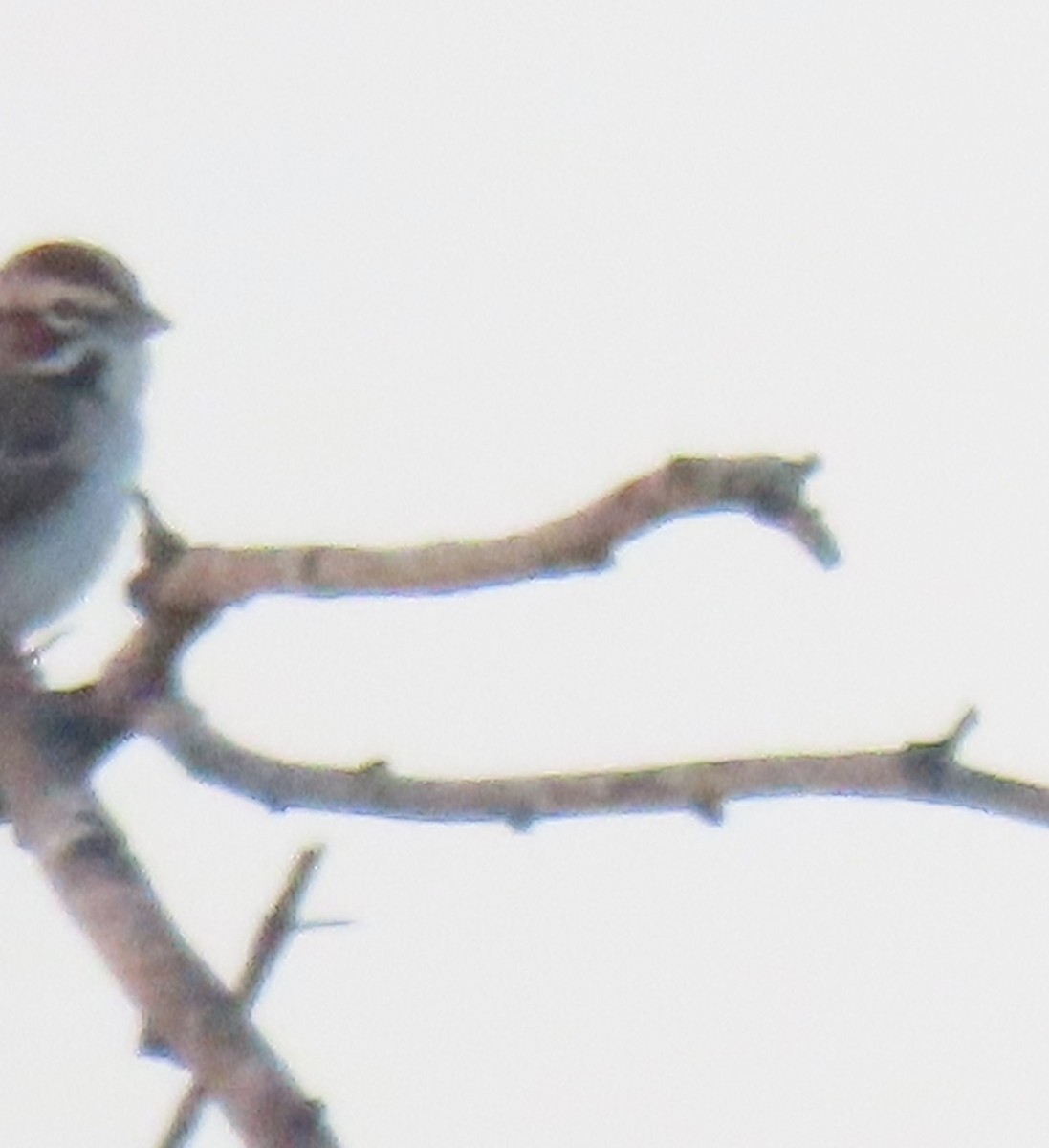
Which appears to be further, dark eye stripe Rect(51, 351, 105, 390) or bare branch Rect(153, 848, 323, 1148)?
dark eye stripe Rect(51, 351, 105, 390)


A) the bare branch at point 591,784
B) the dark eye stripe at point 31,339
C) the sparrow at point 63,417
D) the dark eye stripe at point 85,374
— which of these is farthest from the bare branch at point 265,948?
the dark eye stripe at point 31,339

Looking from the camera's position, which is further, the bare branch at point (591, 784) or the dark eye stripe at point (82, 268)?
the dark eye stripe at point (82, 268)

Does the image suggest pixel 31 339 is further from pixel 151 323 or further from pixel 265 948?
pixel 265 948

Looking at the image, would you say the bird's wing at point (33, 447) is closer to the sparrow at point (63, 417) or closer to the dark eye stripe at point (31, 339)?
the sparrow at point (63, 417)

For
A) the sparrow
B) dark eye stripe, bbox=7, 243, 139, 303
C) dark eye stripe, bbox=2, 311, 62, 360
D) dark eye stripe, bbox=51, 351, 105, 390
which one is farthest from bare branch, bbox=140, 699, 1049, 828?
dark eye stripe, bbox=7, 243, 139, 303

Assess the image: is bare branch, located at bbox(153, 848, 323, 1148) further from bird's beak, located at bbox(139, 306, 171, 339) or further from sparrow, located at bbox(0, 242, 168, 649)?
bird's beak, located at bbox(139, 306, 171, 339)

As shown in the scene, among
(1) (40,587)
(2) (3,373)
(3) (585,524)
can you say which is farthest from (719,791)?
Result: (2) (3,373)

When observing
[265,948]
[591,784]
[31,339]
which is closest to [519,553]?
[591,784]

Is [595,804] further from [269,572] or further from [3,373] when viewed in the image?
[3,373]
